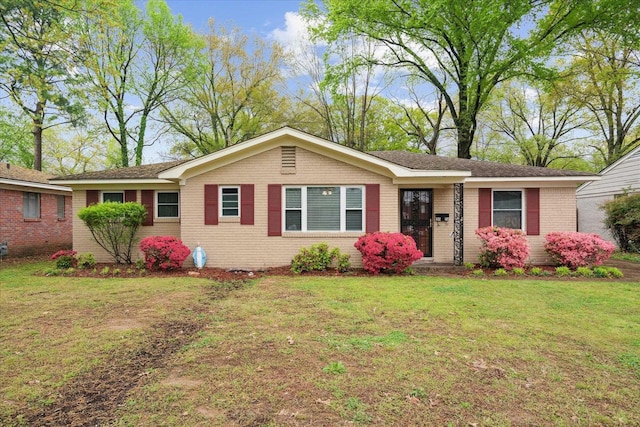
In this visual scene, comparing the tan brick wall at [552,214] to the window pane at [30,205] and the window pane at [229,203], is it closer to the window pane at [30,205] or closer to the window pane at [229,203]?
the window pane at [229,203]

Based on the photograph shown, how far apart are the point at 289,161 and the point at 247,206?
1.88 metres

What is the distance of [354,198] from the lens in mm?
10055

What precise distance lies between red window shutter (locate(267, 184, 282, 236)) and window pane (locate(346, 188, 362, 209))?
210cm

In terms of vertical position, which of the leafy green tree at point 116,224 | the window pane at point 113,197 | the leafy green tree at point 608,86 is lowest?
the leafy green tree at point 116,224

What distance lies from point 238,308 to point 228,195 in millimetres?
5011

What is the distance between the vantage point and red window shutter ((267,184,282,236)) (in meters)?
10.0

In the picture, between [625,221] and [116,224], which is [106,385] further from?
[625,221]

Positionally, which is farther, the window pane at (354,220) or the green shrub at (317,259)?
the window pane at (354,220)

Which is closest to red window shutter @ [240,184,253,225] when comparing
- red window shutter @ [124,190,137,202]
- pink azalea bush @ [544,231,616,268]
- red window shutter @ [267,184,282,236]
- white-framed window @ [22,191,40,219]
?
red window shutter @ [267,184,282,236]

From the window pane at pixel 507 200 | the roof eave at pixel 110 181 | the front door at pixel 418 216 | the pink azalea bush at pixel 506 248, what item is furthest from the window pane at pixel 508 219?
the roof eave at pixel 110 181

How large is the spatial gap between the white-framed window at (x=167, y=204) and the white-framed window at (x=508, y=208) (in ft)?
35.1

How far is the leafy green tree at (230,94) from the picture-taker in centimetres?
2475

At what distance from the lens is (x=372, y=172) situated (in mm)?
9953

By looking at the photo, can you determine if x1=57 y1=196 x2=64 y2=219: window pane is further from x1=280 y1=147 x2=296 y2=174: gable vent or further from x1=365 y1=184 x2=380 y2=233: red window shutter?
x1=365 y1=184 x2=380 y2=233: red window shutter
